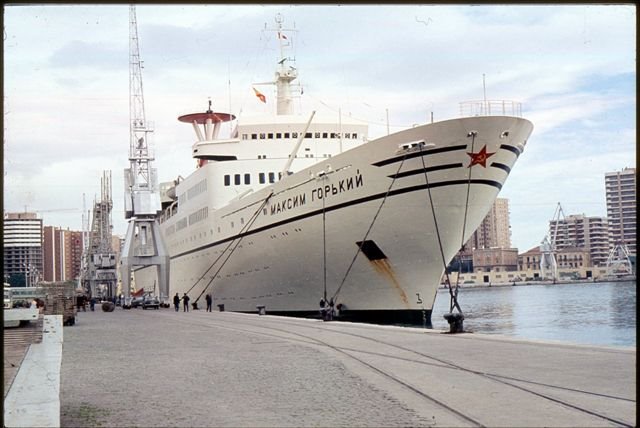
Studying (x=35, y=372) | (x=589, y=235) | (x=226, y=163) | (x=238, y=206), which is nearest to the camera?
(x=35, y=372)

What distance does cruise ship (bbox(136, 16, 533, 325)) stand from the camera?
2298cm

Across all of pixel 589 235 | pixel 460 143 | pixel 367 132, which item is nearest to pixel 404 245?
pixel 460 143

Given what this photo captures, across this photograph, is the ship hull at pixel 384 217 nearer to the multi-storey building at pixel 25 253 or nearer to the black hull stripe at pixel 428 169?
the black hull stripe at pixel 428 169

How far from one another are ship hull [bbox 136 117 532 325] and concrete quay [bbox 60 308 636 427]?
8.28 metres

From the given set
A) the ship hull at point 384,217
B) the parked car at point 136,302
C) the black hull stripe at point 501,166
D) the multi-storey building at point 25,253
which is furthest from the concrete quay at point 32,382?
the multi-storey building at point 25,253

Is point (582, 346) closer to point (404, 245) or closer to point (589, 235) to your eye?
point (404, 245)

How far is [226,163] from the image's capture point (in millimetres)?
35062

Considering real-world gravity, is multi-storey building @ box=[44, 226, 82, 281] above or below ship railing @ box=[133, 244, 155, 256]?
above

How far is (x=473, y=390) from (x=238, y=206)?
23.8m

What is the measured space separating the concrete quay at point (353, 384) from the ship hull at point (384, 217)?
27.1ft

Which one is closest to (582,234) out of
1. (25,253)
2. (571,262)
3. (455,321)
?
(571,262)

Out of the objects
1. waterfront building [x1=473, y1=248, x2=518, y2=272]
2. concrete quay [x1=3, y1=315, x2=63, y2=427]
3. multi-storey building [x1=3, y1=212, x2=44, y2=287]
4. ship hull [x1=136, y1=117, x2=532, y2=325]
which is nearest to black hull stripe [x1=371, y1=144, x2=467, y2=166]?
ship hull [x1=136, y1=117, x2=532, y2=325]

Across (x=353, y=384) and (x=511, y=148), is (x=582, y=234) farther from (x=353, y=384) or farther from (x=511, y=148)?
(x=353, y=384)

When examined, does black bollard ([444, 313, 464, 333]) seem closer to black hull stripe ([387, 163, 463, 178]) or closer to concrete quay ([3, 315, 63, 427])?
concrete quay ([3, 315, 63, 427])
